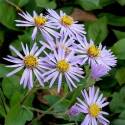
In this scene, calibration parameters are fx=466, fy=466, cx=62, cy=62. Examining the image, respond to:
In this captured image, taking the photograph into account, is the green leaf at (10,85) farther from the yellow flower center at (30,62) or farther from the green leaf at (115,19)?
the green leaf at (115,19)

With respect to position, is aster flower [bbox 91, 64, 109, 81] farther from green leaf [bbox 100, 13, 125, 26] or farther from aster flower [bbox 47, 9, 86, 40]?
green leaf [bbox 100, 13, 125, 26]

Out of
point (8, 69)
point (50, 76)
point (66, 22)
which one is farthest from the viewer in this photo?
point (66, 22)

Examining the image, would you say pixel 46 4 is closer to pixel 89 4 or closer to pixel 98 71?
pixel 89 4

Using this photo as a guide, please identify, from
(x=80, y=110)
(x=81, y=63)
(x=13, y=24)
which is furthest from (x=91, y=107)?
(x=13, y=24)

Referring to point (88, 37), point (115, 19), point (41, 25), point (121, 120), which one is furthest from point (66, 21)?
point (115, 19)

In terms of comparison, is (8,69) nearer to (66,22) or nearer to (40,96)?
(66,22)

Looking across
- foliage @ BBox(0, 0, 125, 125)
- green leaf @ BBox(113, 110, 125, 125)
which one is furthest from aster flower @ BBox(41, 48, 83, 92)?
green leaf @ BBox(113, 110, 125, 125)

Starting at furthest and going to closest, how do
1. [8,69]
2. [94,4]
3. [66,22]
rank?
[94,4] < [66,22] < [8,69]

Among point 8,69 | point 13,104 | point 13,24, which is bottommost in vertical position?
point 13,104
